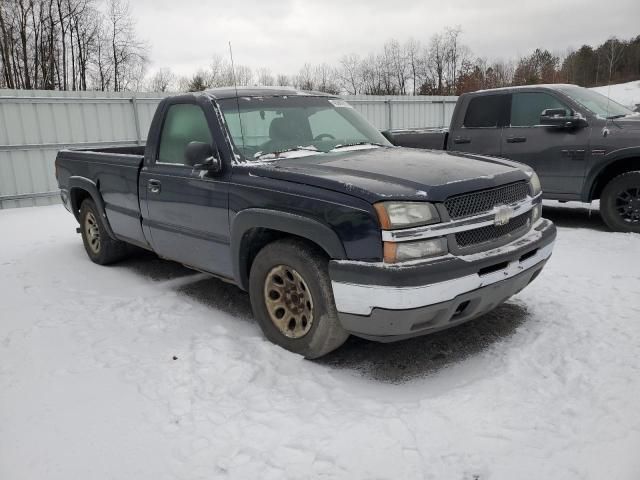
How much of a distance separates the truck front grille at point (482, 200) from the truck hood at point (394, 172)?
0.14ft

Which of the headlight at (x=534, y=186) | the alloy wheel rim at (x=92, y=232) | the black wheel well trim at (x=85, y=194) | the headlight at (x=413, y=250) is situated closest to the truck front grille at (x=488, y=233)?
the headlight at (x=413, y=250)

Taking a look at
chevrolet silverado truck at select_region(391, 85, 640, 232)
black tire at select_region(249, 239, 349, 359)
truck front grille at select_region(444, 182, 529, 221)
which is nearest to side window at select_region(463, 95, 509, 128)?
chevrolet silverado truck at select_region(391, 85, 640, 232)

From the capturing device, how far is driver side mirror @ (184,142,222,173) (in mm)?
3631

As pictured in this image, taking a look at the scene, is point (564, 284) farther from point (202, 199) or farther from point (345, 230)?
point (202, 199)

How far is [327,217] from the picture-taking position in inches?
117

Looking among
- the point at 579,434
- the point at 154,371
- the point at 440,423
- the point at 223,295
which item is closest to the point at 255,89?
the point at 223,295

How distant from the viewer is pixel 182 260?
4.41 m

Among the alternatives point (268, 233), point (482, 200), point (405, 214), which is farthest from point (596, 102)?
point (268, 233)

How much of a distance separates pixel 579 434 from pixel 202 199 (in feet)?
9.49

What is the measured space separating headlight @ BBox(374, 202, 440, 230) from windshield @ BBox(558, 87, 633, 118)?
499 centimetres

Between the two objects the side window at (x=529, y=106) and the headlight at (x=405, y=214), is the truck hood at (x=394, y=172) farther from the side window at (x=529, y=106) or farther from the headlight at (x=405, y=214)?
the side window at (x=529, y=106)

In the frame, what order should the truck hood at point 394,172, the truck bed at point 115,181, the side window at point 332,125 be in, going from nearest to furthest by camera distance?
the truck hood at point 394,172, the side window at point 332,125, the truck bed at point 115,181

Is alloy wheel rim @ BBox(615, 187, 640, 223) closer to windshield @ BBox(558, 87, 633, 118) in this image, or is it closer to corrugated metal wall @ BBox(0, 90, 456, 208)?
windshield @ BBox(558, 87, 633, 118)

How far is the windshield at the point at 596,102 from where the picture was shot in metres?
6.74
